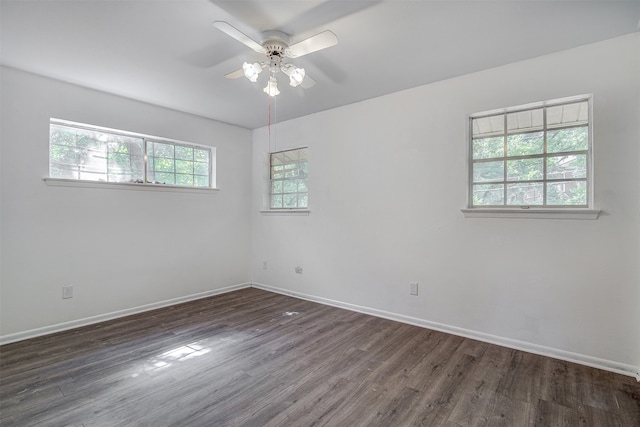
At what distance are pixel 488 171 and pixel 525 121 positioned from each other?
20.4 inches

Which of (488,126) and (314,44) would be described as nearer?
(314,44)

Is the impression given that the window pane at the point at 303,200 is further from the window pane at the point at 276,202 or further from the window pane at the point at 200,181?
the window pane at the point at 200,181

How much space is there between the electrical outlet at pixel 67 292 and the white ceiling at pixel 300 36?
2.08 m

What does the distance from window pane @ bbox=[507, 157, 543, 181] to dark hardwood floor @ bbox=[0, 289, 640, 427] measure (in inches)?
59.8

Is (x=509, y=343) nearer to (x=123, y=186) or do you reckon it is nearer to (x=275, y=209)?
(x=275, y=209)

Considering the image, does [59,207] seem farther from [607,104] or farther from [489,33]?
[607,104]

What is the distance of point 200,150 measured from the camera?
Result: 4305 millimetres

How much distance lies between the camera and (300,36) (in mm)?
2230

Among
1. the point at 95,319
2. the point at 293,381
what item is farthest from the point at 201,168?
the point at 293,381

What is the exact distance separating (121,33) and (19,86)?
4.84 ft

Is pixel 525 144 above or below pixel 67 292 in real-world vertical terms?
above

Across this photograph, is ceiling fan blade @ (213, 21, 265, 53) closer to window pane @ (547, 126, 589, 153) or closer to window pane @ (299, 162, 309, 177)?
window pane @ (299, 162, 309, 177)

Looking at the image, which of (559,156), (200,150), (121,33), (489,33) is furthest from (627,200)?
(200,150)

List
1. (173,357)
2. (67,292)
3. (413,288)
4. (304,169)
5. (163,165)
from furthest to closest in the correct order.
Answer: (304,169) → (163,165) → (413,288) → (67,292) → (173,357)
